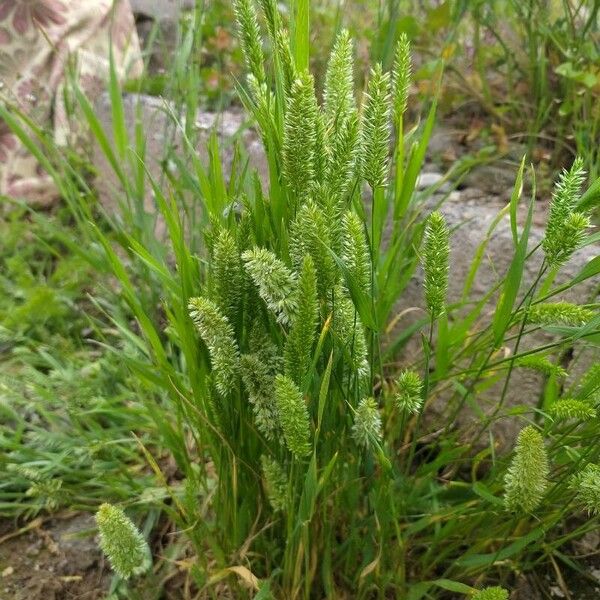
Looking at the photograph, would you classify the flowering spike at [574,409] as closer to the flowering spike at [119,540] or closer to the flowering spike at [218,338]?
the flowering spike at [218,338]

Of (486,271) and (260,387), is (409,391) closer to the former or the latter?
(260,387)

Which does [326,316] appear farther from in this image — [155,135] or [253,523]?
[155,135]

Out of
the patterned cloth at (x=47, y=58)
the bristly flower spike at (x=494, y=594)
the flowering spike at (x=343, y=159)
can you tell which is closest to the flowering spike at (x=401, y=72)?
the flowering spike at (x=343, y=159)

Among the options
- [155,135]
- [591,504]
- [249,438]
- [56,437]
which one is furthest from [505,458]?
[155,135]

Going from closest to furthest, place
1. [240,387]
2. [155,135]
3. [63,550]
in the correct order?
1. [240,387]
2. [63,550]
3. [155,135]

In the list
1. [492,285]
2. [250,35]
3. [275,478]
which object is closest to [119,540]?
[275,478]

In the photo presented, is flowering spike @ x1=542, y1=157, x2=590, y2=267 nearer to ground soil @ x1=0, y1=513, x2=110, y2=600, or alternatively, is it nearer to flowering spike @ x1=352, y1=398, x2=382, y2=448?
flowering spike @ x1=352, y1=398, x2=382, y2=448
